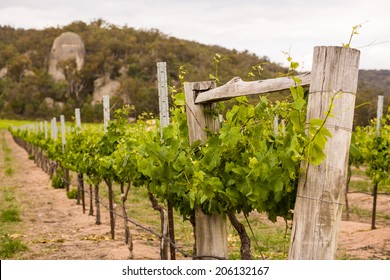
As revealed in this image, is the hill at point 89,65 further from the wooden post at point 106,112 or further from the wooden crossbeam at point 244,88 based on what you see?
the wooden crossbeam at point 244,88

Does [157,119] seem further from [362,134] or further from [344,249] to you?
[362,134]

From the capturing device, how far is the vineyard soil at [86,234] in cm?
897

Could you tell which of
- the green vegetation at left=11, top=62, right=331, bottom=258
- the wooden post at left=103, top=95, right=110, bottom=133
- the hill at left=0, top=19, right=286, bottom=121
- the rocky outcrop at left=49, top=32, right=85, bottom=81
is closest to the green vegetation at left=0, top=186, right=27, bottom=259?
the wooden post at left=103, top=95, right=110, bottom=133

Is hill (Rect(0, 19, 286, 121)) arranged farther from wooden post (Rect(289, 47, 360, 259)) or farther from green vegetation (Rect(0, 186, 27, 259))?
wooden post (Rect(289, 47, 360, 259))

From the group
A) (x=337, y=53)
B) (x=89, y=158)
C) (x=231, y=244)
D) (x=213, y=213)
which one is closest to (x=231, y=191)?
(x=213, y=213)

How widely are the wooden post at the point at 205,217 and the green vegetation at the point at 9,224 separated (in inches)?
213

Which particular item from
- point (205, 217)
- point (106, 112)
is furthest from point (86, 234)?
point (205, 217)

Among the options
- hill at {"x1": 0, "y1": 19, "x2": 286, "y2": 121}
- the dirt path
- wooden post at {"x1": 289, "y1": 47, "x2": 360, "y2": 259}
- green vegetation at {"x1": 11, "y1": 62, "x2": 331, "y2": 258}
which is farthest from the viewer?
hill at {"x1": 0, "y1": 19, "x2": 286, "y2": 121}

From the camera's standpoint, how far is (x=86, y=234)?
10.7 meters

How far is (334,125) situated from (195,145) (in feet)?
4.07

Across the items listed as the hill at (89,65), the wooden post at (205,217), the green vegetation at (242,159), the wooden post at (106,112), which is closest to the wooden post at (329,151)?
the green vegetation at (242,159)

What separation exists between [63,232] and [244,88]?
816 cm

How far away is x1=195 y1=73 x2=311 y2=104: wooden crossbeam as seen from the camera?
10.9 feet

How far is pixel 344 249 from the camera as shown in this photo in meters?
9.86
